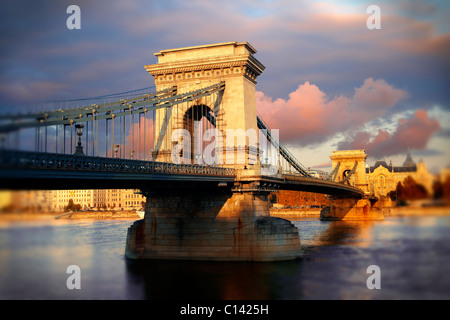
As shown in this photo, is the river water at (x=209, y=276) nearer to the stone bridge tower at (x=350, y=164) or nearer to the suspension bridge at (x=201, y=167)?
the suspension bridge at (x=201, y=167)

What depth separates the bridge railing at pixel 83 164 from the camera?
15849 mm

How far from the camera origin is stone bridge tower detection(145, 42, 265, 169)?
141 ft

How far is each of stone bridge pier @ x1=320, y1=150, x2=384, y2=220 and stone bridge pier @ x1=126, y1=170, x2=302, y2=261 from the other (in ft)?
192

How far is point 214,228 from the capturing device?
3847 centimetres

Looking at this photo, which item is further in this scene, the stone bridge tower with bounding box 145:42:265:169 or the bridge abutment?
the bridge abutment

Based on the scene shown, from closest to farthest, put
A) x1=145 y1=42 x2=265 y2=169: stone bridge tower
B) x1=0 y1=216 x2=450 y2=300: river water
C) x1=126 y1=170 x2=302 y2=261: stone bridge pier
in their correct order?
x1=0 y1=216 x2=450 y2=300: river water, x1=126 y1=170 x2=302 y2=261: stone bridge pier, x1=145 y1=42 x2=265 y2=169: stone bridge tower

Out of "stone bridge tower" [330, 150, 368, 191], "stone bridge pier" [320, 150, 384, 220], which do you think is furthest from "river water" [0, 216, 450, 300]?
"stone bridge tower" [330, 150, 368, 191]

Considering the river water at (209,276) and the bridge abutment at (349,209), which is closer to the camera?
the river water at (209,276)

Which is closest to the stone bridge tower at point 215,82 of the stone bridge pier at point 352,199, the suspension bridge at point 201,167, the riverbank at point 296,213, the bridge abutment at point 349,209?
the suspension bridge at point 201,167

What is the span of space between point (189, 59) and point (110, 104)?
1436 cm

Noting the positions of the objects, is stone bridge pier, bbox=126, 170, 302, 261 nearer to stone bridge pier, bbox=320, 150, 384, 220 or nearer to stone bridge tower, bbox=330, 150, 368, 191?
stone bridge pier, bbox=320, 150, 384, 220

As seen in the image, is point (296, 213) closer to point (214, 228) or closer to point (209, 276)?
point (214, 228)

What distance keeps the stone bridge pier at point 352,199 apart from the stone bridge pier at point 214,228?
58458mm
